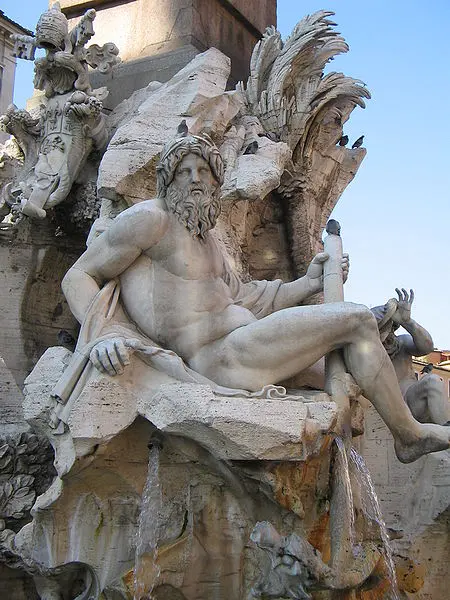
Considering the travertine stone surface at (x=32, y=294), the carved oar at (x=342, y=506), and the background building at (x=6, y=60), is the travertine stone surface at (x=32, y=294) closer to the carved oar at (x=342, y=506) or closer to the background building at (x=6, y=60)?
the carved oar at (x=342, y=506)

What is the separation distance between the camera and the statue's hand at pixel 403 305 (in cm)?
542

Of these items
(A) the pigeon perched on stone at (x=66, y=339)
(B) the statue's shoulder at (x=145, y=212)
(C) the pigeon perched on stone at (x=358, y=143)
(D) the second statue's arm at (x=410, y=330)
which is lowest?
(A) the pigeon perched on stone at (x=66, y=339)

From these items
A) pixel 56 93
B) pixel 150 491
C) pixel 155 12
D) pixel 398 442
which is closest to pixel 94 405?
pixel 150 491

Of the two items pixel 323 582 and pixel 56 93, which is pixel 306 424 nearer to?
pixel 323 582

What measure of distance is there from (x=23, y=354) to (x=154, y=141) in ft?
6.25

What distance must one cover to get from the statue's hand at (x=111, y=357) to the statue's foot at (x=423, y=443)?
1616 millimetres

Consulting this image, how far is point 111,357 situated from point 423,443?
1797mm

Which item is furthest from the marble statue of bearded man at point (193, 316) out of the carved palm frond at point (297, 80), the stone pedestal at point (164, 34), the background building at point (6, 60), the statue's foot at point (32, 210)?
the background building at point (6, 60)

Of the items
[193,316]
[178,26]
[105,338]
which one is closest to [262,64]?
[178,26]

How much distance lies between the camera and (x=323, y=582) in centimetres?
375

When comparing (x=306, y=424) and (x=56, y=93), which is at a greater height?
(x=56, y=93)

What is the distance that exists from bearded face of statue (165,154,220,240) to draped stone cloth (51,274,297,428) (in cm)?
50

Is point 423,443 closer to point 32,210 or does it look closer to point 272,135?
point 272,135

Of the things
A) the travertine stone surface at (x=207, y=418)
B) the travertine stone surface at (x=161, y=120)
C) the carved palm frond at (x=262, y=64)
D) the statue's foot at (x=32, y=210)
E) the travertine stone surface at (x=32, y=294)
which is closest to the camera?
the travertine stone surface at (x=207, y=418)
